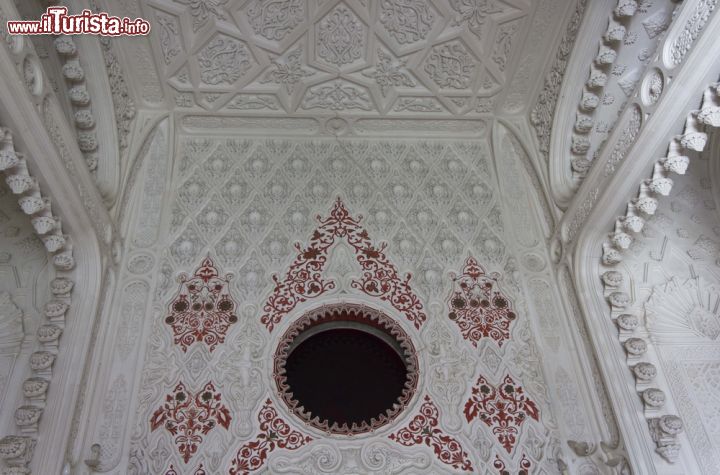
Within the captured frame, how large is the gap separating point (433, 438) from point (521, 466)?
0.48 meters

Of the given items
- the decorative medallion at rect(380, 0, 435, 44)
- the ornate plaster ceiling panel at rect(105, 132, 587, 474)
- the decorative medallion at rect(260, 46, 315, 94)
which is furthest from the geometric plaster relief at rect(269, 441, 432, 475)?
the decorative medallion at rect(380, 0, 435, 44)

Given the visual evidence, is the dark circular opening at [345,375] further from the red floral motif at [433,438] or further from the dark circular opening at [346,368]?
the red floral motif at [433,438]

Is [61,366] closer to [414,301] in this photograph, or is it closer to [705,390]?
[414,301]

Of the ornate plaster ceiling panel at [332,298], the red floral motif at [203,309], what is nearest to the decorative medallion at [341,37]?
the ornate plaster ceiling panel at [332,298]

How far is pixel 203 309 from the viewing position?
3.57 metres

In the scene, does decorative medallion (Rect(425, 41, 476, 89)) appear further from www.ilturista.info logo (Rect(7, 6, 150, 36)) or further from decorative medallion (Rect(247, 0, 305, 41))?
www.ilturista.info logo (Rect(7, 6, 150, 36))

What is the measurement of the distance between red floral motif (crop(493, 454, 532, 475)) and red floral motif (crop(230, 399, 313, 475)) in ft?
3.29

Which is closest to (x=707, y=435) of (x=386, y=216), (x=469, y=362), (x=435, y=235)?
(x=469, y=362)

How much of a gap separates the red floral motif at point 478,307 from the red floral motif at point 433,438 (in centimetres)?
56

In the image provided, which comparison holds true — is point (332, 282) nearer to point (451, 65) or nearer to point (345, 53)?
point (345, 53)

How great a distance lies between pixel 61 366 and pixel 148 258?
977mm

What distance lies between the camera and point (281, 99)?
168 inches

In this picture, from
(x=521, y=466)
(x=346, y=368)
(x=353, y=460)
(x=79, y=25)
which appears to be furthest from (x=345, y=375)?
(x=79, y=25)

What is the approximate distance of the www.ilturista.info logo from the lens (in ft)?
8.77
